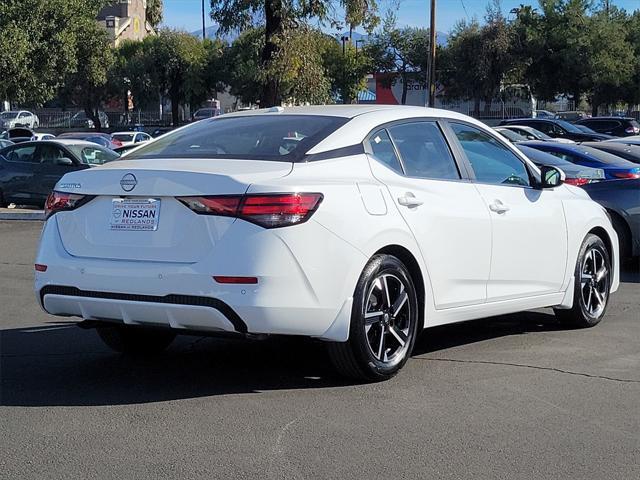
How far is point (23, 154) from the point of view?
1875cm

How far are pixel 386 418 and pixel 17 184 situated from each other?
49.5 ft

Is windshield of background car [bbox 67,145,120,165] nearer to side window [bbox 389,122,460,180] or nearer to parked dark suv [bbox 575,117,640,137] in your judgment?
side window [bbox 389,122,460,180]

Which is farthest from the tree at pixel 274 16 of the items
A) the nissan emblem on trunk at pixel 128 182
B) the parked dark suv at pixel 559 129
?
the nissan emblem on trunk at pixel 128 182

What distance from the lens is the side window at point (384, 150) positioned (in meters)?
5.87

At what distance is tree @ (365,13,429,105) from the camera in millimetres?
57875

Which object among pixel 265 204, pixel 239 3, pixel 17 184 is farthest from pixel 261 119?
pixel 239 3

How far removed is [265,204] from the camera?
16.5 feet

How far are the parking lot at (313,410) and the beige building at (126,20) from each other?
65035 millimetres

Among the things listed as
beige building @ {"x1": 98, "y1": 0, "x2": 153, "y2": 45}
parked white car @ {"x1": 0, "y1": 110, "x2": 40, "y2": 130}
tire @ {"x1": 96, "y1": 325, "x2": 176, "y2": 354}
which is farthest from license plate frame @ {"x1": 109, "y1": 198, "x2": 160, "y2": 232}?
beige building @ {"x1": 98, "y1": 0, "x2": 153, "y2": 45}

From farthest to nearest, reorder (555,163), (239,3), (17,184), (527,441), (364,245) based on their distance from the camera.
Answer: (239,3), (17,184), (555,163), (364,245), (527,441)

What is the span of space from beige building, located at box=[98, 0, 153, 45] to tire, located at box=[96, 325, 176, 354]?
6479cm

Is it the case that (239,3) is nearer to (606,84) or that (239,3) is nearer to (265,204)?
(265,204)

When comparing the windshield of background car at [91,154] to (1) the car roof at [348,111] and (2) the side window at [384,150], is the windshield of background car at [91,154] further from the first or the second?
(2) the side window at [384,150]

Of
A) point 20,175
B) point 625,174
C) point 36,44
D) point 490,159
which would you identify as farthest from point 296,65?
point 490,159
